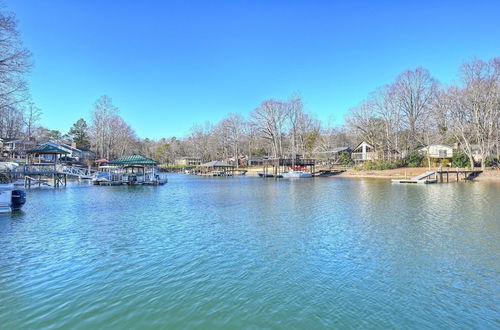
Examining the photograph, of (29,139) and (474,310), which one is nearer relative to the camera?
(474,310)

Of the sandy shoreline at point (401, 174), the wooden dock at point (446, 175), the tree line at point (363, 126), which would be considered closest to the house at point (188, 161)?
the tree line at point (363, 126)

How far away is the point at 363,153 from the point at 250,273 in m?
67.7

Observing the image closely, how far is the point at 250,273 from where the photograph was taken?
26.8 ft

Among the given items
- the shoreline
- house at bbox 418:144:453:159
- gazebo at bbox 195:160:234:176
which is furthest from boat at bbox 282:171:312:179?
house at bbox 418:144:453:159

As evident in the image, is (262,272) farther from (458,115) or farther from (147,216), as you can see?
(458,115)

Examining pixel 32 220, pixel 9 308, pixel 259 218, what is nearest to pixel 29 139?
pixel 32 220

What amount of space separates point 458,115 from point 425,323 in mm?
51019

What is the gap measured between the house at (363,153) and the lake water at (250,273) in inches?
2101

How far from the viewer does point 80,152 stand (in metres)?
71.7

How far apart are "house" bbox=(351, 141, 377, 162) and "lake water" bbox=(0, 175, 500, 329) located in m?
53.4

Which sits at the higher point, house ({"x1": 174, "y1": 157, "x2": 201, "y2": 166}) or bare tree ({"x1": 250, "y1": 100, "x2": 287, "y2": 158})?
bare tree ({"x1": 250, "y1": 100, "x2": 287, "y2": 158})

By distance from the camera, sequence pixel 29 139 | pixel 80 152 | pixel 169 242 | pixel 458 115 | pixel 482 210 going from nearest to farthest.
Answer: pixel 169 242
pixel 482 210
pixel 458 115
pixel 29 139
pixel 80 152

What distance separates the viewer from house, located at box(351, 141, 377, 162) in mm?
66769

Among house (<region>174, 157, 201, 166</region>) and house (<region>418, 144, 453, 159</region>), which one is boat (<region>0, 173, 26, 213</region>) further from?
house (<region>174, 157, 201, 166</region>)
